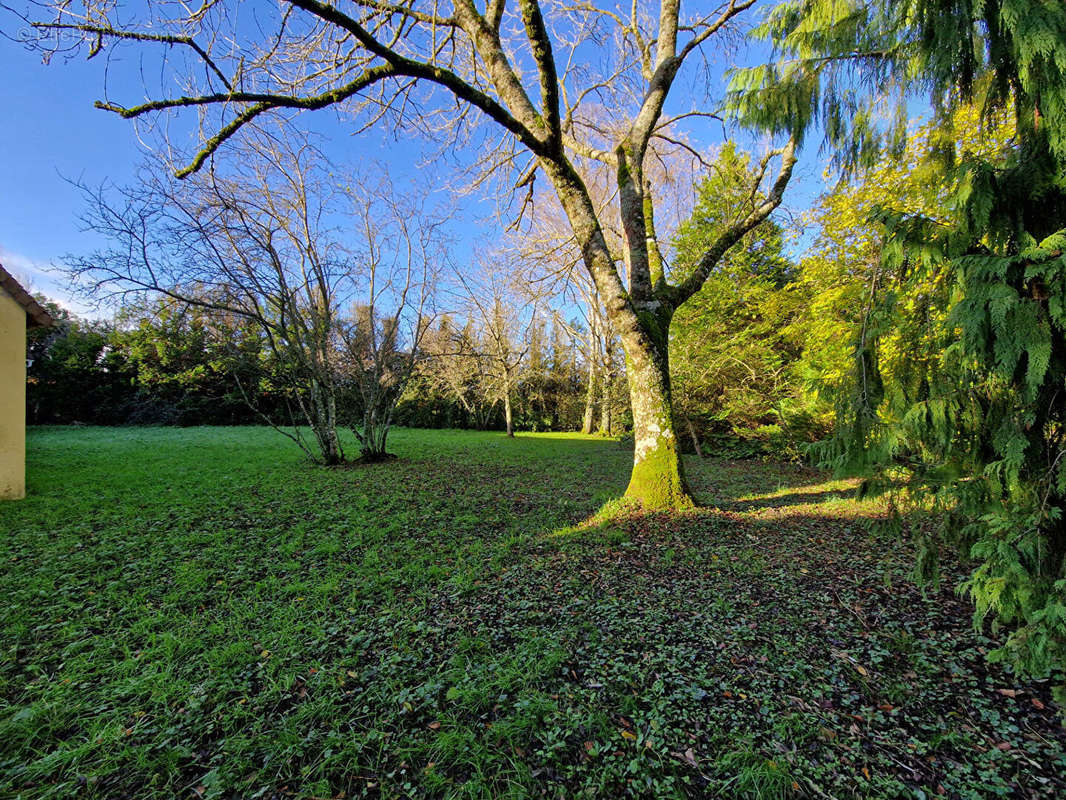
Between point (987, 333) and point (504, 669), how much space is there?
9.10ft

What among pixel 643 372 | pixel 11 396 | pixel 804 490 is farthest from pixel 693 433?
pixel 11 396

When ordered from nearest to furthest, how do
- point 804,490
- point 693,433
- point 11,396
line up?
A: point 11,396 < point 804,490 < point 693,433

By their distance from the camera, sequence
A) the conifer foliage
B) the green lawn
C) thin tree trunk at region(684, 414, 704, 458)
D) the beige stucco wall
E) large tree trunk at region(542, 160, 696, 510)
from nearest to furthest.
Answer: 1. the green lawn
2. the conifer foliage
3. large tree trunk at region(542, 160, 696, 510)
4. the beige stucco wall
5. thin tree trunk at region(684, 414, 704, 458)

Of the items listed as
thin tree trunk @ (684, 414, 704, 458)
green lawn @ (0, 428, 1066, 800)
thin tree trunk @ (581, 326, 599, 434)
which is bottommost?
green lawn @ (0, 428, 1066, 800)

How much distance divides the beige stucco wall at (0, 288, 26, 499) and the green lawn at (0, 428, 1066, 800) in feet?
8.41

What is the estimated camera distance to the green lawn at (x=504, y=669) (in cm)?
155

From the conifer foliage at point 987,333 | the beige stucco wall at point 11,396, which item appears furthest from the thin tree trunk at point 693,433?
the beige stucco wall at point 11,396

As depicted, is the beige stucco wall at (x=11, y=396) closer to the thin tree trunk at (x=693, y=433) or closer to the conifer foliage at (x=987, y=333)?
the conifer foliage at (x=987, y=333)

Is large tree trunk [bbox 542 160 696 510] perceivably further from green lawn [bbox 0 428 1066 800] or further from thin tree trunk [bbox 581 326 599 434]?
thin tree trunk [bbox 581 326 599 434]

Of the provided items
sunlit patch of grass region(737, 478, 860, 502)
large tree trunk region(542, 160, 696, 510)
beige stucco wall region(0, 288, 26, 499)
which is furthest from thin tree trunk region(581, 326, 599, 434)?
beige stucco wall region(0, 288, 26, 499)

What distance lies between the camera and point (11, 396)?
5.98 metres

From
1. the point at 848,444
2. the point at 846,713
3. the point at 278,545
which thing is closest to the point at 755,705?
the point at 846,713

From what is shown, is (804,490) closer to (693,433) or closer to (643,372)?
(643,372)

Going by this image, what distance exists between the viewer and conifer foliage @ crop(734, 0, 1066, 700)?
1678 mm
